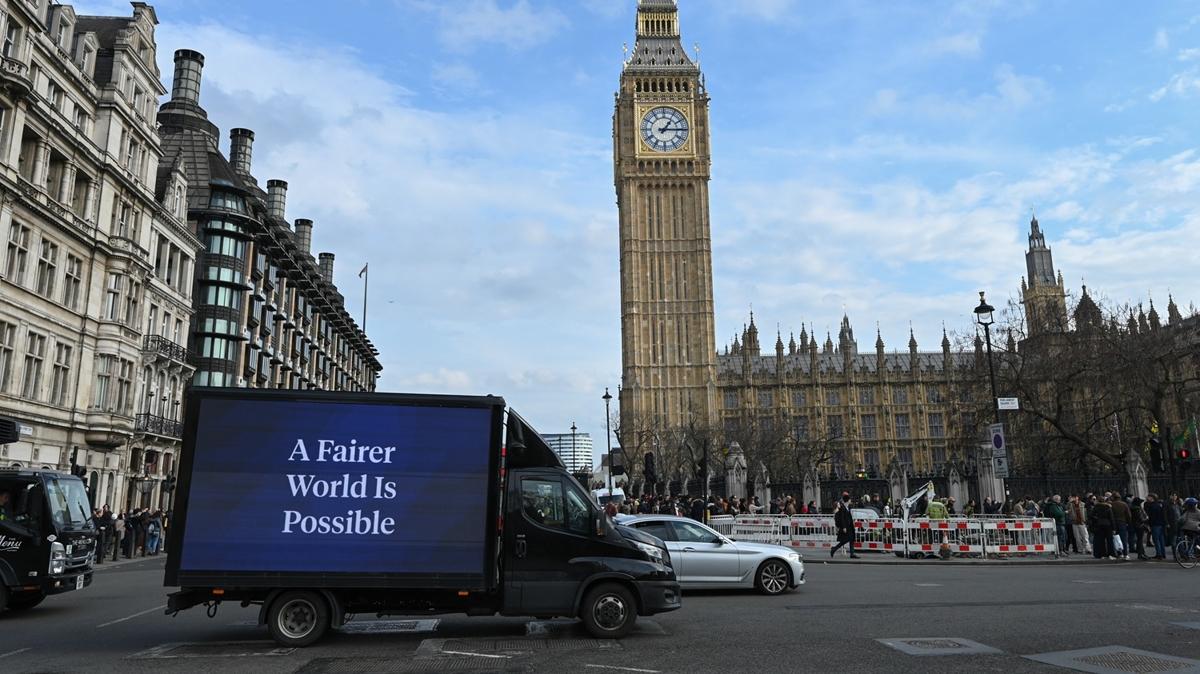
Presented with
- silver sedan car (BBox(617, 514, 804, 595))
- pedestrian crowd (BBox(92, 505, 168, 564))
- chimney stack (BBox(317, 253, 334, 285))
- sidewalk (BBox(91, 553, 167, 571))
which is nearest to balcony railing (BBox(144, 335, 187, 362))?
pedestrian crowd (BBox(92, 505, 168, 564))

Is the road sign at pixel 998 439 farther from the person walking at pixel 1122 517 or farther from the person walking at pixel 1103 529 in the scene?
the person walking at pixel 1122 517

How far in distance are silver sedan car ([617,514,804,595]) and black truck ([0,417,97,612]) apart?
32.2ft

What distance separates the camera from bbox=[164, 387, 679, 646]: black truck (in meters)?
9.73

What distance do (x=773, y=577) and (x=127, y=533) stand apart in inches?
1018

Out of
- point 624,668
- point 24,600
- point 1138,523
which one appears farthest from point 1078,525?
point 24,600

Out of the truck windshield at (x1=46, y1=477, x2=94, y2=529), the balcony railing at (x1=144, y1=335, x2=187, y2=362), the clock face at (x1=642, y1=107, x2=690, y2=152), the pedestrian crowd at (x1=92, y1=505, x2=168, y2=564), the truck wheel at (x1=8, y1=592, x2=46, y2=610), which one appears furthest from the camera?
the clock face at (x1=642, y1=107, x2=690, y2=152)

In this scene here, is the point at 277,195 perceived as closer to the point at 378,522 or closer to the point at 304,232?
the point at 304,232

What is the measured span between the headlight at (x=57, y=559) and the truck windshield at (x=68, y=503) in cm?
42

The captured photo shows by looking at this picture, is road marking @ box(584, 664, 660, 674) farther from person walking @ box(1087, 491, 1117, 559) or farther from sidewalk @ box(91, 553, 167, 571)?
sidewalk @ box(91, 553, 167, 571)

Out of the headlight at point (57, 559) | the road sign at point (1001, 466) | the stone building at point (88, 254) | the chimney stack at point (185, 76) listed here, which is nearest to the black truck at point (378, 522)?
the headlight at point (57, 559)

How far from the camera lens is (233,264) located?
4641 cm

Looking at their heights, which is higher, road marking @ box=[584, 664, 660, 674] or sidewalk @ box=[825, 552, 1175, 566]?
road marking @ box=[584, 664, 660, 674]

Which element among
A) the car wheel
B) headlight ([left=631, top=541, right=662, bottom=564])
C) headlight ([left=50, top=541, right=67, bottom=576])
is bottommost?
the car wheel

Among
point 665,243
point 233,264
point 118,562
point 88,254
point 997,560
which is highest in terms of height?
point 665,243
